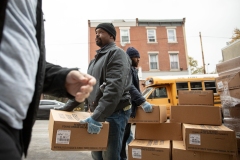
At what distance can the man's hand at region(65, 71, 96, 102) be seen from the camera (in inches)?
34.2

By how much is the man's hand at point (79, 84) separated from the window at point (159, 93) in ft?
26.0

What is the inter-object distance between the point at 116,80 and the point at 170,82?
24.3ft

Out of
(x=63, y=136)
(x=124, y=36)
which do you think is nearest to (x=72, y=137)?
(x=63, y=136)

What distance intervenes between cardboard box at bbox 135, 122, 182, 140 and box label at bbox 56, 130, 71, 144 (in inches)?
63.0

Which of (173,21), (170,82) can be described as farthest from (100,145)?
(173,21)

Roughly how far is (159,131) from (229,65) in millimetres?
1426

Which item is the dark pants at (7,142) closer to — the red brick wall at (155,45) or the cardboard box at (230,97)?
the cardboard box at (230,97)

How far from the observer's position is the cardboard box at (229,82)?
2.61 m

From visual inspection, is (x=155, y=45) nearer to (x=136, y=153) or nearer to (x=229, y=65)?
(x=229, y=65)

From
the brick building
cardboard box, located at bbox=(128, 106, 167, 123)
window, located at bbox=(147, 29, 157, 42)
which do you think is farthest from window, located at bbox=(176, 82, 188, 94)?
window, located at bbox=(147, 29, 157, 42)

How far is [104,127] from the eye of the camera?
5.82 ft

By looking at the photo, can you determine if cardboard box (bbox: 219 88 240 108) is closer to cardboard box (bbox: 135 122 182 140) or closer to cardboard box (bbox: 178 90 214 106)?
cardboard box (bbox: 178 90 214 106)

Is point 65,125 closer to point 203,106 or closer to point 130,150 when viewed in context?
point 130,150

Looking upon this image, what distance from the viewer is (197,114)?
9.34ft
